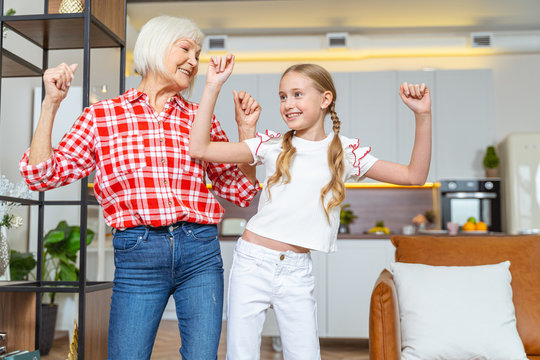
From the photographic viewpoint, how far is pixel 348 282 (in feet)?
14.5

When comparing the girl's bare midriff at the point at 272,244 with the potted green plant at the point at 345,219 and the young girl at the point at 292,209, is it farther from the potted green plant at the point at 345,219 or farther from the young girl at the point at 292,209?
the potted green plant at the point at 345,219

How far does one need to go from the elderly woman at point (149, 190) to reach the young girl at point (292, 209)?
0.11 meters

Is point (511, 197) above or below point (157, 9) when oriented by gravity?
below

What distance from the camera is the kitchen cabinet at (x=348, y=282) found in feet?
14.2

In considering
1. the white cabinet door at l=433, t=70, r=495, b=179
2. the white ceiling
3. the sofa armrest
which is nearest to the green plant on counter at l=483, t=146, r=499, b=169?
the white cabinet door at l=433, t=70, r=495, b=179

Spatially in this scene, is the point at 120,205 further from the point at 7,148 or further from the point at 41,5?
the point at 41,5

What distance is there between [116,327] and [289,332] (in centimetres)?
46

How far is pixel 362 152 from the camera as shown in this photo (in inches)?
66.5

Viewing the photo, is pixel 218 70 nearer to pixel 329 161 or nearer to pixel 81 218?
pixel 329 161

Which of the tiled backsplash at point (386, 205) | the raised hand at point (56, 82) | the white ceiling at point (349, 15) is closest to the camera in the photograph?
the raised hand at point (56, 82)

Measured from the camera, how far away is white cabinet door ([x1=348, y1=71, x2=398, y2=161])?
549 centimetres

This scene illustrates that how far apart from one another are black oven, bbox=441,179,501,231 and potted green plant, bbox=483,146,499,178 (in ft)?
0.25

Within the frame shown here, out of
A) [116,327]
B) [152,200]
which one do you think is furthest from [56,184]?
[116,327]

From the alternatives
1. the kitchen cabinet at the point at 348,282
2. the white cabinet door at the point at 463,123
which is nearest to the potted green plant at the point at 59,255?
the kitchen cabinet at the point at 348,282
